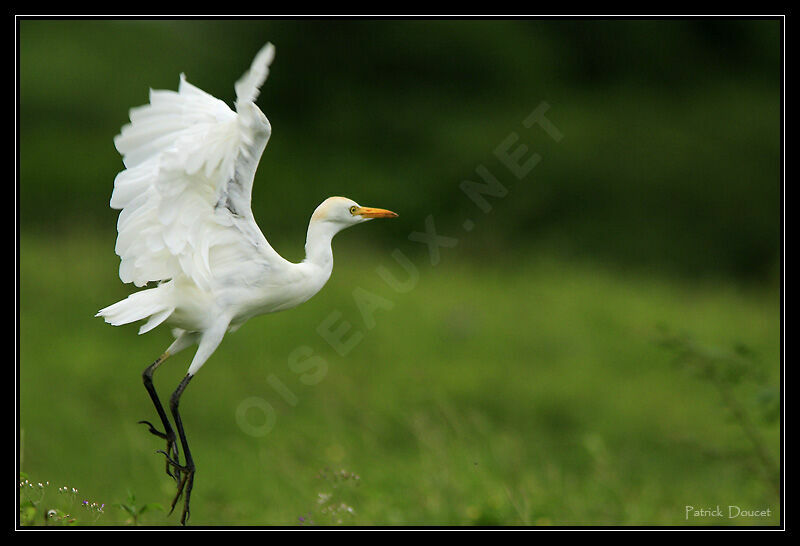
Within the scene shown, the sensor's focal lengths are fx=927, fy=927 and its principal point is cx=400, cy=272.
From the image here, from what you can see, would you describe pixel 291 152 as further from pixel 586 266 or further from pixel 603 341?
pixel 603 341

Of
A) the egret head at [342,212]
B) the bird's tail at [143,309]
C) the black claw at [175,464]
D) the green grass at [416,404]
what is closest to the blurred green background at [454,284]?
the green grass at [416,404]

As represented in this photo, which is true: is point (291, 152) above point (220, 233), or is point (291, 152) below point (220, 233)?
above

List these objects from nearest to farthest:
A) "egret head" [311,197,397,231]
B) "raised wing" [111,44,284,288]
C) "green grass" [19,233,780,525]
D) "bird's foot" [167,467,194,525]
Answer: "raised wing" [111,44,284,288] → "bird's foot" [167,467,194,525] → "egret head" [311,197,397,231] → "green grass" [19,233,780,525]

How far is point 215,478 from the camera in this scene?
6.04 metres

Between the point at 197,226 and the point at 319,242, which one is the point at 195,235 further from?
the point at 319,242

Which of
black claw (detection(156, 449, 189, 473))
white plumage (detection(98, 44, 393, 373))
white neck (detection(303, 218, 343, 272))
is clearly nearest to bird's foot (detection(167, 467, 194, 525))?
black claw (detection(156, 449, 189, 473))

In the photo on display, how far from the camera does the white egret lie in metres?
2.81

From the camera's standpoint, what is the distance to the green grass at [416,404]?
555 centimetres

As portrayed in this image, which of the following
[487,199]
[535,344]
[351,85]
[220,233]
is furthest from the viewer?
[351,85]

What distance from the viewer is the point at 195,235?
2.96m

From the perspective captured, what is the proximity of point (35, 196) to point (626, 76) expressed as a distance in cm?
904

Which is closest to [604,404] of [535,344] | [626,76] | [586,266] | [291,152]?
[535,344]

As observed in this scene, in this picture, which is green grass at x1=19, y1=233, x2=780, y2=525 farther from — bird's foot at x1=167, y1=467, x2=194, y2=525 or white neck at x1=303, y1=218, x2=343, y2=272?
white neck at x1=303, y1=218, x2=343, y2=272

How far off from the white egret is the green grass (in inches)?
65.2
